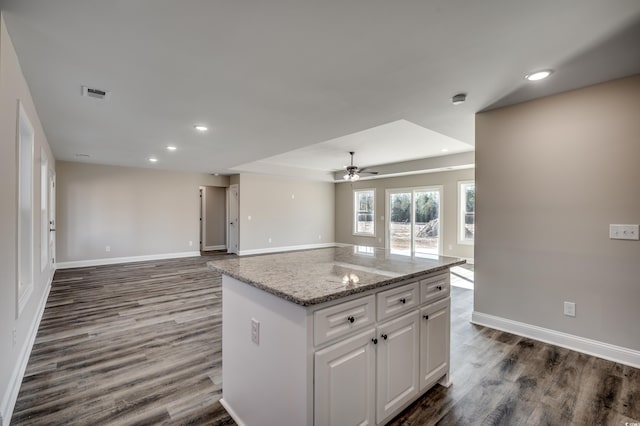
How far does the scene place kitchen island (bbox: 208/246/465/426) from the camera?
1336mm

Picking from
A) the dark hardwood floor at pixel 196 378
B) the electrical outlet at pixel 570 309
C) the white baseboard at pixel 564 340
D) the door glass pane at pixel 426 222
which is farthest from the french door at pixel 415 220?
the electrical outlet at pixel 570 309

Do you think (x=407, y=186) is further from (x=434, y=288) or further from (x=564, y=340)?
(x=434, y=288)

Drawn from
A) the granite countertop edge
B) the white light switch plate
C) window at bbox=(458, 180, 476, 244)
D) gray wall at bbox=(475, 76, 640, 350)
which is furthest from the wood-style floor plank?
window at bbox=(458, 180, 476, 244)

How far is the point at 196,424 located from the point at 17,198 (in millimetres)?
2019

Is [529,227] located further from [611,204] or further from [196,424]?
[196,424]

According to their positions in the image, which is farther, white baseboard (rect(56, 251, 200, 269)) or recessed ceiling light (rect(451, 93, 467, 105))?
white baseboard (rect(56, 251, 200, 269))

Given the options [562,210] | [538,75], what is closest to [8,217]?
[538,75]

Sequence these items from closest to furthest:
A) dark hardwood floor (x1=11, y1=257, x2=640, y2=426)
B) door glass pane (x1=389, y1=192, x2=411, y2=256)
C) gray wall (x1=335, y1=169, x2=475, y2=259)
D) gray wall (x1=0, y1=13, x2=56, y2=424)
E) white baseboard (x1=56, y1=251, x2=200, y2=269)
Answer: gray wall (x1=0, y1=13, x2=56, y2=424) → dark hardwood floor (x1=11, y1=257, x2=640, y2=426) → white baseboard (x1=56, y1=251, x2=200, y2=269) → gray wall (x1=335, y1=169, x2=475, y2=259) → door glass pane (x1=389, y1=192, x2=411, y2=256)

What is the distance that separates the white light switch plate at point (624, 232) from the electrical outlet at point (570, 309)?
0.70m

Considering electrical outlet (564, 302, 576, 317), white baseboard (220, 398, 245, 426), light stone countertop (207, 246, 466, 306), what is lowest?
white baseboard (220, 398, 245, 426)

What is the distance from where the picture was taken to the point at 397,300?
1734 millimetres

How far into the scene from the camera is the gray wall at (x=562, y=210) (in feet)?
8.08

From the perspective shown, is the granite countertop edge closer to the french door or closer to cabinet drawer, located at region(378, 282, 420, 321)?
cabinet drawer, located at region(378, 282, 420, 321)

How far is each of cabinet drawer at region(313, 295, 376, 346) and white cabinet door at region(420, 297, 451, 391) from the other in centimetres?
56
